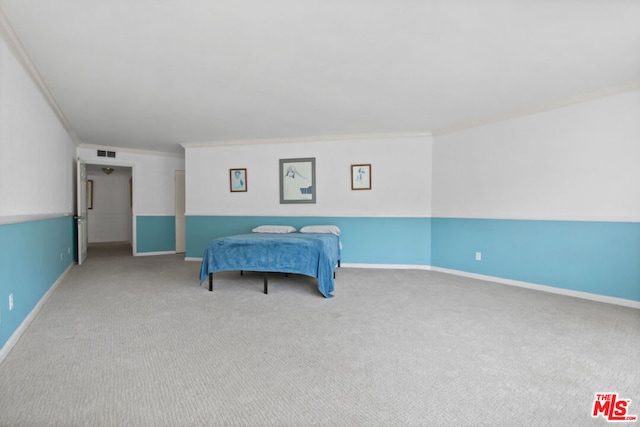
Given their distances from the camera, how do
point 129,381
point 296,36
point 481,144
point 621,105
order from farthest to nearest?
point 481,144, point 621,105, point 296,36, point 129,381

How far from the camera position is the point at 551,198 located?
373cm

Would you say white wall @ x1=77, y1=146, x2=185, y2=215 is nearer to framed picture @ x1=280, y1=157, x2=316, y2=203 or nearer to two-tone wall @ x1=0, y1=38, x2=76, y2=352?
two-tone wall @ x1=0, y1=38, x2=76, y2=352

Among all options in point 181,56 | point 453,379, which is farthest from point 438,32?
point 453,379

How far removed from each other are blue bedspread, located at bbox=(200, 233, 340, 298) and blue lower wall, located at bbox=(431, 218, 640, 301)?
223cm

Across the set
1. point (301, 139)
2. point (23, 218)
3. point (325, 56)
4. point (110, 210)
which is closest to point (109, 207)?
point (110, 210)

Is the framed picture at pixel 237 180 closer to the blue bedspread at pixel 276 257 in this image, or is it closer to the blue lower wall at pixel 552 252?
the blue bedspread at pixel 276 257

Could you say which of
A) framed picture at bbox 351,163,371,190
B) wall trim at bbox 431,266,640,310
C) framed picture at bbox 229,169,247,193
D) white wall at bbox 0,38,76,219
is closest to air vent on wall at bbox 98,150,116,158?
white wall at bbox 0,38,76,219

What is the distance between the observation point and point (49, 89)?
3277 mm

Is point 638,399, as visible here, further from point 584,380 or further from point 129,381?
point 129,381

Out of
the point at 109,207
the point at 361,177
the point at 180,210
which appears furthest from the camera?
the point at 109,207

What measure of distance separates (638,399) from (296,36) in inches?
117

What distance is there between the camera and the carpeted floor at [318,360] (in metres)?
1.49

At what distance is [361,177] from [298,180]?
1106 millimetres

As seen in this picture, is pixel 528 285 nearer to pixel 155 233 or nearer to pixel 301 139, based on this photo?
pixel 301 139
